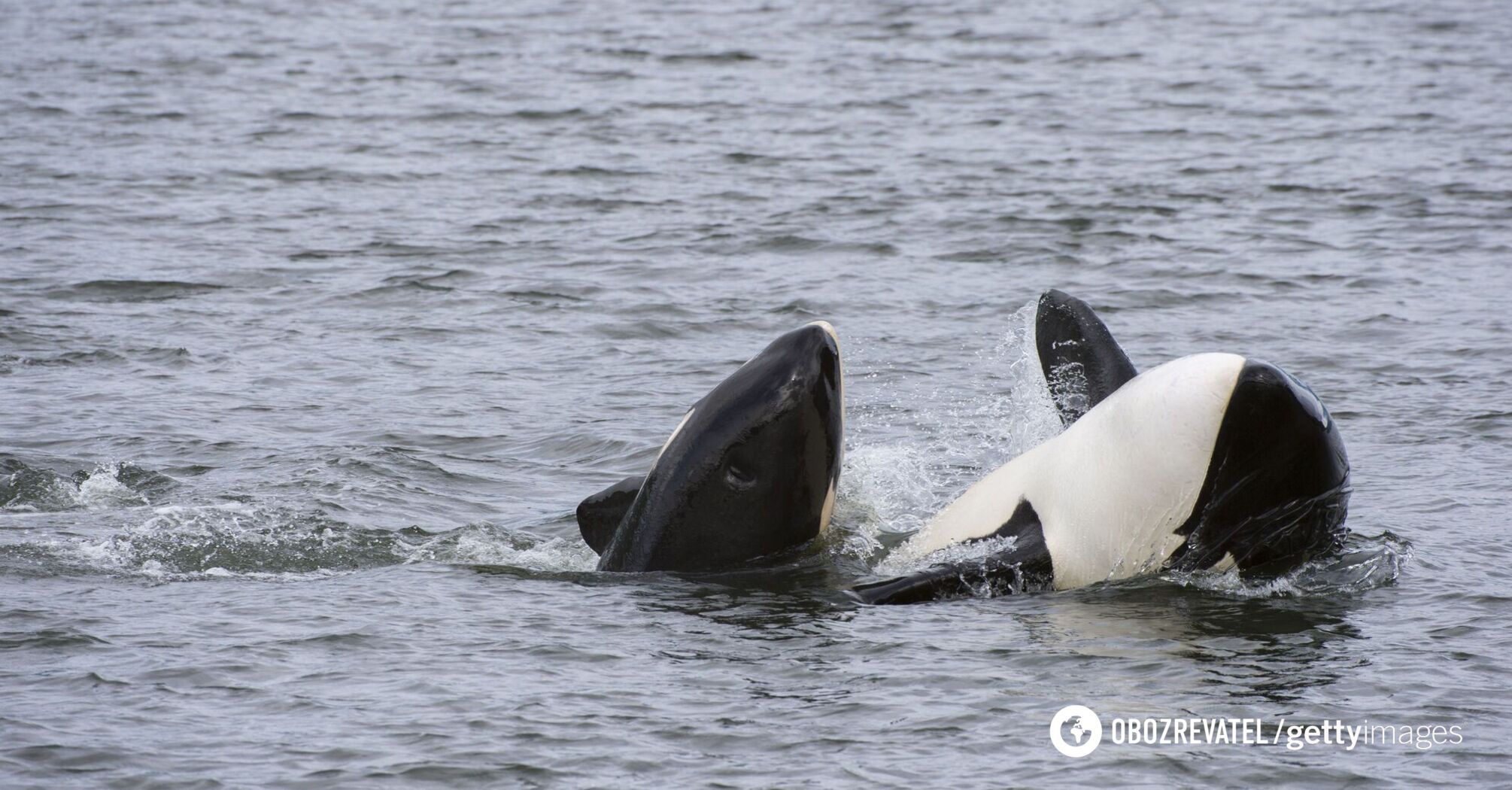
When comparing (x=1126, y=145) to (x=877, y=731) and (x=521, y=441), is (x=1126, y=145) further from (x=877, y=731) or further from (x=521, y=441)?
(x=877, y=731)

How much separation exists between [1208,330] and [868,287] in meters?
3.49

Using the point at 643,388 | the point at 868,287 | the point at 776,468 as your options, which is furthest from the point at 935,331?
the point at 776,468

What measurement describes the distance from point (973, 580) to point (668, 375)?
20.8 ft

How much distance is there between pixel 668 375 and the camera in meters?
15.6

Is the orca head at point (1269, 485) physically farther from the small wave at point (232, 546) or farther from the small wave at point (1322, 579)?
the small wave at point (232, 546)

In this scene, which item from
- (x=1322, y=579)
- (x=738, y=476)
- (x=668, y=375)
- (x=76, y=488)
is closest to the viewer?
(x=738, y=476)

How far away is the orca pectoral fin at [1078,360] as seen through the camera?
422 inches

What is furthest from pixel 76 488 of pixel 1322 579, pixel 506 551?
pixel 1322 579

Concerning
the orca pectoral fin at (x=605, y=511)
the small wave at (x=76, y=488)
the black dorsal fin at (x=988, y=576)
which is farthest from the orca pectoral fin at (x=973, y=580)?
the small wave at (x=76, y=488)

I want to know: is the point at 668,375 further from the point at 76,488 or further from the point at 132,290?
the point at 132,290

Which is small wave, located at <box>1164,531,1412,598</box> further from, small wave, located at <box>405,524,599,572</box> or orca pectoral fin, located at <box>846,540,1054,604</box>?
small wave, located at <box>405,524,599,572</box>

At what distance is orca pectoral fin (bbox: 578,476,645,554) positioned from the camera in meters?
10.5

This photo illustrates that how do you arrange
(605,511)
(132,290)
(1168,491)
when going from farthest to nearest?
(132,290), (605,511), (1168,491)

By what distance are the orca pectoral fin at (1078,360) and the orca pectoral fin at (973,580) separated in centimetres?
121
